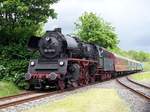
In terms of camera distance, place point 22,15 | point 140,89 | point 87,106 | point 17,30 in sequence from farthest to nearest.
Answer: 1. point 17,30
2. point 22,15
3. point 140,89
4. point 87,106

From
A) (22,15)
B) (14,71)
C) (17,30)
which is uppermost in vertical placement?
(22,15)

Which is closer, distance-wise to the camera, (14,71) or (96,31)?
(14,71)

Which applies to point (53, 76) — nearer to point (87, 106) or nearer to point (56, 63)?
point (56, 63)

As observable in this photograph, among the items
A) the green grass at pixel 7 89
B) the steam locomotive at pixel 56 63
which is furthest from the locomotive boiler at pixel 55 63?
the green grass at pixel 7 89

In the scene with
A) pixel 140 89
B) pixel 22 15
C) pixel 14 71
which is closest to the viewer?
pixel 14 71

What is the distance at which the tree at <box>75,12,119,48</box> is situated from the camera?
62.2m

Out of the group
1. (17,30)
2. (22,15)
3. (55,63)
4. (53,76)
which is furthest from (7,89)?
(17,30)

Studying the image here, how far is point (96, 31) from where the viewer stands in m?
63.0

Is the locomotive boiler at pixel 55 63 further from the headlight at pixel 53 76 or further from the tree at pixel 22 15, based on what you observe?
the tree at pixel 22 15

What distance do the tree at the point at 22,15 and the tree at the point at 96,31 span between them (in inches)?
1314

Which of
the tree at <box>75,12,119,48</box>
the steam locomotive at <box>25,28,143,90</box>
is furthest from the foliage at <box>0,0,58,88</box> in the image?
the tree at <box>75,12,119,48</box>

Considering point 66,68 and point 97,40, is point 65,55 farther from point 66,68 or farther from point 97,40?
point 97,40

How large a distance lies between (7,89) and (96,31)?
4187cm

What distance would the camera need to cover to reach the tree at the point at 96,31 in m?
62.2
